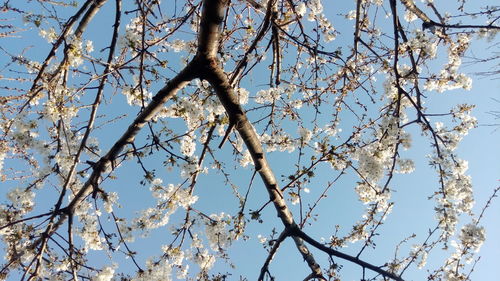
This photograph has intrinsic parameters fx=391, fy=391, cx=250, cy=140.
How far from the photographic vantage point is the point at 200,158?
3.44m

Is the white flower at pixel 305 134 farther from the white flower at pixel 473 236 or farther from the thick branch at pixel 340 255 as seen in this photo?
the white flower at pixel 473 236

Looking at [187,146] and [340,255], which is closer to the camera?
[340,255]

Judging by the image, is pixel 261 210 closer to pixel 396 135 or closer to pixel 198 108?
pixel 198 108

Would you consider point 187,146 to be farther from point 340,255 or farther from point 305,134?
point 340,255

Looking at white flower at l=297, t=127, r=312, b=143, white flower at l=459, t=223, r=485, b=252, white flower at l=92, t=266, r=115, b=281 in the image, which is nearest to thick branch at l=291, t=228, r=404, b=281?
white flower at l=459, t=223, r=485, b=252

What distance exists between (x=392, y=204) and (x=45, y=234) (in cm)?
287

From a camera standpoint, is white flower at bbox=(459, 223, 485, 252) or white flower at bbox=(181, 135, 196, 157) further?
white flower at bbox=(181, 135, 196, 157)

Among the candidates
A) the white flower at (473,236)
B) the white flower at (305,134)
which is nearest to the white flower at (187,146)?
the white flower at (305,134)

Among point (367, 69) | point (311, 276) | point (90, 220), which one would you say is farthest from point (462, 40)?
point (90, 220)

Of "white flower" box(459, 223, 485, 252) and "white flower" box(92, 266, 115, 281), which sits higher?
"white flower" box(92, 266, 115, 281)

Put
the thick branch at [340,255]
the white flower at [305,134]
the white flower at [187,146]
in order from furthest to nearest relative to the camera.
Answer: the white flower at [305,134]
the white flower at [187,146]
the thick branch at [340,255]

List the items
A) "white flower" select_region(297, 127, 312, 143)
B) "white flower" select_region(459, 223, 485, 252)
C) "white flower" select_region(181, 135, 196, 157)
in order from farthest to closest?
"white flower" select_region(297, 127, 312, 143) → "white flower" select_region(181, 135, 196, 157) → "white flower" select_region(459, 223, 485, 252)

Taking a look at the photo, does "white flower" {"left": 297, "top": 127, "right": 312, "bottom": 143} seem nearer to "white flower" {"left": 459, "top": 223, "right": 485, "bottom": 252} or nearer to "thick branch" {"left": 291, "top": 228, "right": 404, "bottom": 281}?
"thick branch" {"left": 291, "top": 228, "right": 404, "bottom": 281}

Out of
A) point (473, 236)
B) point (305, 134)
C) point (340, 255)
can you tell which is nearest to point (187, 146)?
point (305, 134)
